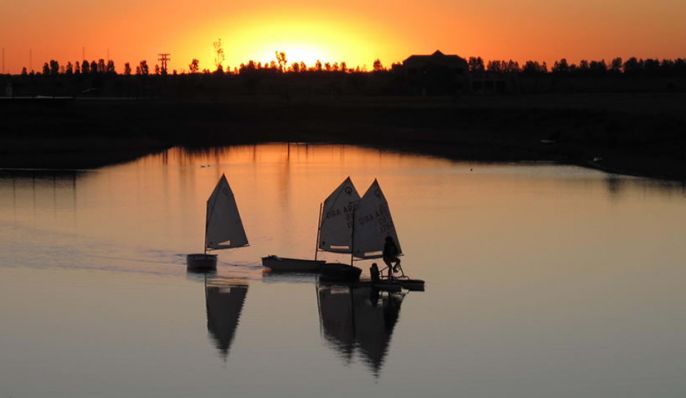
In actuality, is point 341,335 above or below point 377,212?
below

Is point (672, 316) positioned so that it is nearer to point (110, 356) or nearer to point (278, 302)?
point (278, 302)

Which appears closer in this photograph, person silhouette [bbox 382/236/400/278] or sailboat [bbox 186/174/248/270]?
person silhouette [bbox 382/236/400/278]

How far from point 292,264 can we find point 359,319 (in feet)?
21.2

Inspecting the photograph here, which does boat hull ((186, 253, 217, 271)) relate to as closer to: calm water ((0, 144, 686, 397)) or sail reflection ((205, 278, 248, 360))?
calm water ((0, 144, 686, 397))

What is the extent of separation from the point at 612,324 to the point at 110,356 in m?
13.0

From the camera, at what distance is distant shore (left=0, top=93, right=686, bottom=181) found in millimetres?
95062

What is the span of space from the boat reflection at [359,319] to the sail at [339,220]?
3.38m

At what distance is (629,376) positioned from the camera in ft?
89.5

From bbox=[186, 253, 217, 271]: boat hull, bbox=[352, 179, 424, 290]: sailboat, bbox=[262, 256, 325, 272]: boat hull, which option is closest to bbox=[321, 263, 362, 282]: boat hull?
bbox=[262, 256, 325, 272]: boat hull

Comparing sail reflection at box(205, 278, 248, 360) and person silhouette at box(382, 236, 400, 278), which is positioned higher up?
person silhouette at box(382, 236, 400, 278)

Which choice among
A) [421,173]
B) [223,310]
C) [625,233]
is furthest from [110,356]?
[421,173]

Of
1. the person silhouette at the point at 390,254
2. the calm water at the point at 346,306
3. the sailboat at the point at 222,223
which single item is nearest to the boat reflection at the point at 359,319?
the calm water at the point at 346,306

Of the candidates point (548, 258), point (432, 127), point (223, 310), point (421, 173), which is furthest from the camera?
point (432, 127)

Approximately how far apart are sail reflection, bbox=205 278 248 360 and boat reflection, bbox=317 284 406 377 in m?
2.33
